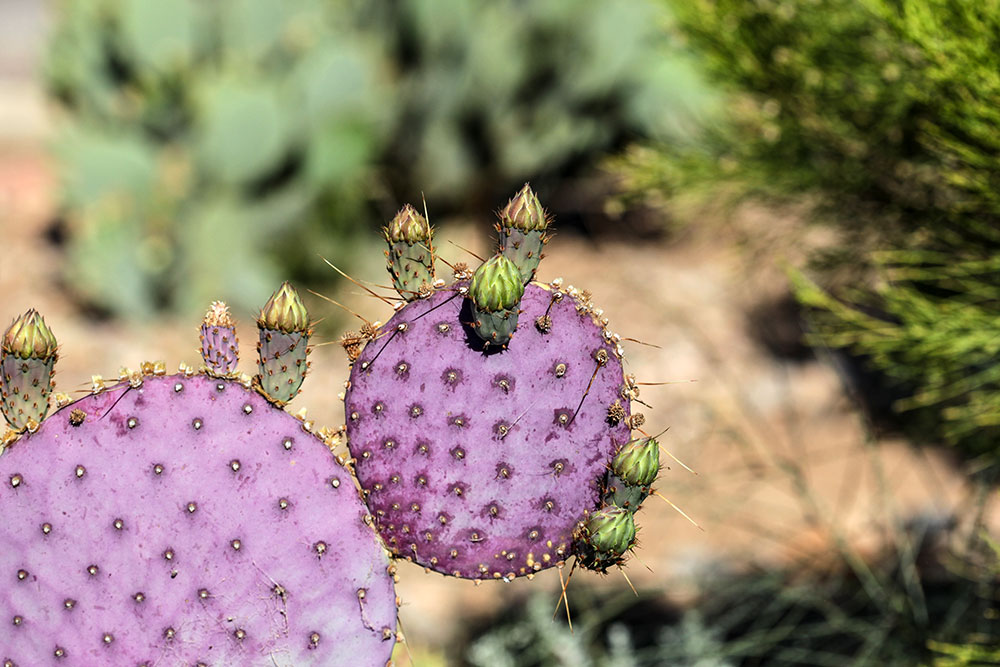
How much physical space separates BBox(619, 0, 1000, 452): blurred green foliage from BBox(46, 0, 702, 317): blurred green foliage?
1.99 metres

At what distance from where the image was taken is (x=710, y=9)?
2744 mm

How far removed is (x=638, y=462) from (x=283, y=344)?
0.43 meters

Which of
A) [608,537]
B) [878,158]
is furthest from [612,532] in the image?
[878,158]

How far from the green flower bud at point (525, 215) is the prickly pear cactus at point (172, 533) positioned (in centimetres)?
35

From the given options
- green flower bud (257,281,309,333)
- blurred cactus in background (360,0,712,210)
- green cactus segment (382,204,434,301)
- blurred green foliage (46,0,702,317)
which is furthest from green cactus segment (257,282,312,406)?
blurred cactus in background (360,0,712,210)

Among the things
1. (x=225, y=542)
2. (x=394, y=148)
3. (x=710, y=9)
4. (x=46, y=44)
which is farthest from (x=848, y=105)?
(x=46, y=44)

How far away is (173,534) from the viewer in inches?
48.6

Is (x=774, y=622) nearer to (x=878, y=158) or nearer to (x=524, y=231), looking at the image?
(x=878, y=158)

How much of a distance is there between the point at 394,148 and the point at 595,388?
4852 millimetres

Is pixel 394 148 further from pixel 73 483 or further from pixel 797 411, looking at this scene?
pixel 73 483

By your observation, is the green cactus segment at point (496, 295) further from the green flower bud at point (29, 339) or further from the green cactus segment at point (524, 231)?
the green flower bud at point (29, 339)

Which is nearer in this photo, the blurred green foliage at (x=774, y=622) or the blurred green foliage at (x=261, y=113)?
the blurred green foliage at (x=774, y=622)

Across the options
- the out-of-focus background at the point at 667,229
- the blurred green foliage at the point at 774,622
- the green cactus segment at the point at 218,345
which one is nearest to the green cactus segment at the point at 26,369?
the green cactus segment at the point at 218,345

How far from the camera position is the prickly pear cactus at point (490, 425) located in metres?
1.27
